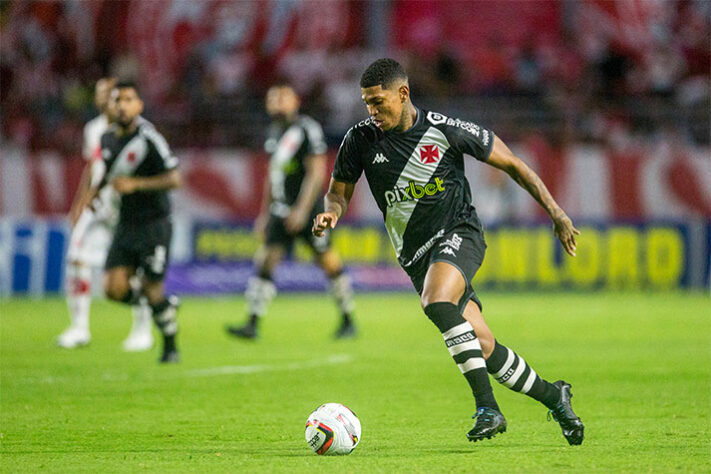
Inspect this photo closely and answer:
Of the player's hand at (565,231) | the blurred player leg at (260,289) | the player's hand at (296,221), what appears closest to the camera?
the player's hand at (565,231)

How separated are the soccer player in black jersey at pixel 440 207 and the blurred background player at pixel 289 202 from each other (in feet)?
18.5

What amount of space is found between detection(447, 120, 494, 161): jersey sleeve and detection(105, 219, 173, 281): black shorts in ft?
14.1

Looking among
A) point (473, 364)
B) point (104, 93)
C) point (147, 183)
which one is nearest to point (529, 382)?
point (473, 364)

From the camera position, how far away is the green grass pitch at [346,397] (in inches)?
231

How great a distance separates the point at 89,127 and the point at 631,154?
1120cm

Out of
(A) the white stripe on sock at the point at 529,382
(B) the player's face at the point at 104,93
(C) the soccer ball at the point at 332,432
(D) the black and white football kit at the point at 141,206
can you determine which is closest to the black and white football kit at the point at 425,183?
(A) the white stripe on sock at the point at 529,382

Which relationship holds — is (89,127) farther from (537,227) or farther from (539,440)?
(537,227)

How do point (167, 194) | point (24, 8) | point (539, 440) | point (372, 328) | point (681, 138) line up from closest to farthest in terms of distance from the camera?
point (539, 440) → point (167, 194) → point (372, 328) → point (681, 138) → point (24, 8)

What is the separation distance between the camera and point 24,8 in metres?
23.2

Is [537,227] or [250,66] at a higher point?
[250,66]

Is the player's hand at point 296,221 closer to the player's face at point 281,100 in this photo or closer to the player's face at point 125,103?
the player's face at point 281,100

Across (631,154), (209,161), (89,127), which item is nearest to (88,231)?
(89,127)

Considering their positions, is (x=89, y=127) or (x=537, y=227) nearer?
(x=89, y=127)

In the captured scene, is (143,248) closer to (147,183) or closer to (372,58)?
(147,183)
